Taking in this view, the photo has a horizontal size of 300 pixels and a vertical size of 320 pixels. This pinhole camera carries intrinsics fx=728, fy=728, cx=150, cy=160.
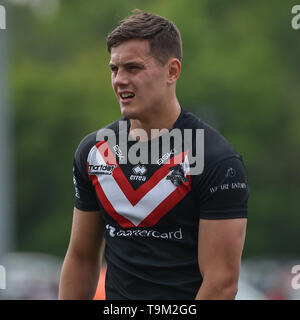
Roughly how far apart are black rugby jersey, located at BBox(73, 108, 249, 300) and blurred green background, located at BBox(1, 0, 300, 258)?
891 inches

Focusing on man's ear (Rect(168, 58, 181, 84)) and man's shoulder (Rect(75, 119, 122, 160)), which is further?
man's shoulder (Rect(75, 119, 122, 160))

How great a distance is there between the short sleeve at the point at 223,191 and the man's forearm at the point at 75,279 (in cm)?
99

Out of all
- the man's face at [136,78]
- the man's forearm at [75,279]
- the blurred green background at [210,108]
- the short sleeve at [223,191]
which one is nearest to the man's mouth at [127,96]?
the man's face at [136,78]

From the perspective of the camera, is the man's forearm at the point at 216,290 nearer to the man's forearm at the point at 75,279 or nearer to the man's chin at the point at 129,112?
the man's forearm at the point at 75,279

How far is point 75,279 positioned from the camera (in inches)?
185

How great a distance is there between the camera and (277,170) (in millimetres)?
29969

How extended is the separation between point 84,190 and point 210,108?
23.4m

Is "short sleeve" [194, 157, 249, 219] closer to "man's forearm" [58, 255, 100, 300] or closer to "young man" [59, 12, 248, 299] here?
"young man" [59, 12, 248, 299]

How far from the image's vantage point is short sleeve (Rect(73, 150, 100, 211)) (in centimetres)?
460

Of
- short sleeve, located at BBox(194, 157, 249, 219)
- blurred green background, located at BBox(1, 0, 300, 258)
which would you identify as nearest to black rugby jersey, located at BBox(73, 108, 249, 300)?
short sleeve, located at BBox(194, 157, 249, 219)

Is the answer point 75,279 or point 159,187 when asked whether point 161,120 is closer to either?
point 159,187
